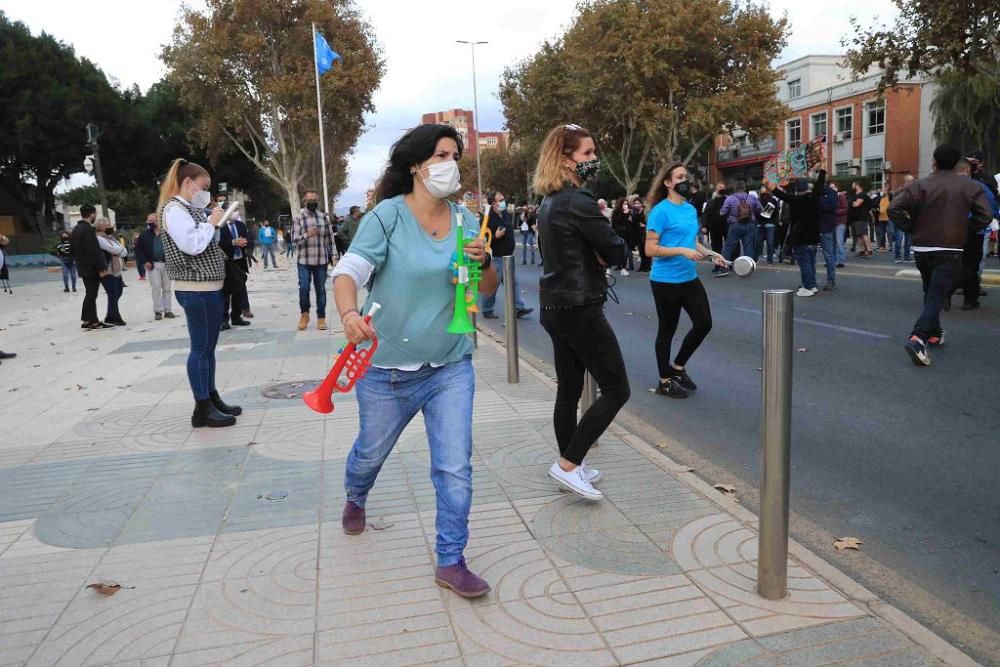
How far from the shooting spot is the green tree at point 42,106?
36844 millimetres

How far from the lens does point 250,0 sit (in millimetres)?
37062

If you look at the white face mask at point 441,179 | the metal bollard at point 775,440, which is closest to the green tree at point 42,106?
the white face mask at point 441,179

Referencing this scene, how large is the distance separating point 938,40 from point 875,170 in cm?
3174

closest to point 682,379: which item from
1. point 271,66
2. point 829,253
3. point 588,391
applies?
point 588,391

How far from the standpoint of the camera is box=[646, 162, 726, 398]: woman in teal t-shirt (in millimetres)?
5891

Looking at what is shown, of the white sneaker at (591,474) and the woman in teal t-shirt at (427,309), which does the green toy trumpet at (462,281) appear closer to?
the woman in teal t-shirt at (427,309)

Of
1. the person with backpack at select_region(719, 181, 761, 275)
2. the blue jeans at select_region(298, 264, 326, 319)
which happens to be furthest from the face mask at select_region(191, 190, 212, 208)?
the person with backpack at select_region(719, 181, 761, 275)

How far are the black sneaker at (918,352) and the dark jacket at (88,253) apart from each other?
37.0 ft

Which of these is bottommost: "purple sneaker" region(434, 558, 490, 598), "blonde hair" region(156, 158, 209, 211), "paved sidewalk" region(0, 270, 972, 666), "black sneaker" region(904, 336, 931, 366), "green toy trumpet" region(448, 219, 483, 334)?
"paved sidewalk" region(0, 270, 972, 666)

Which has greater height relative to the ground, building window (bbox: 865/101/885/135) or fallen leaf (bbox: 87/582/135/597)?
building window (bbox: 865/101/885/135)

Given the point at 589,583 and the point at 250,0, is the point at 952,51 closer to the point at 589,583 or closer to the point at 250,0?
the point at 589,583

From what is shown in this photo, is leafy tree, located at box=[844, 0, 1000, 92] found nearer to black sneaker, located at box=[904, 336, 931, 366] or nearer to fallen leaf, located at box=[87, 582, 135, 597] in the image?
black sneaker, located at box=[904, 336, 931, 366]

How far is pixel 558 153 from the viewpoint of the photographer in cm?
396

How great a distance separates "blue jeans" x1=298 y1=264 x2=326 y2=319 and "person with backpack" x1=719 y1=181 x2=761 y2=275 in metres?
9.10
